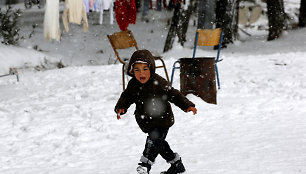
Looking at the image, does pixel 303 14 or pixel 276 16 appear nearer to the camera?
pixel 276 16

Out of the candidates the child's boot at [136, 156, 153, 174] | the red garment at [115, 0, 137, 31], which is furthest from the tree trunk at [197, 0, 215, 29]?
the child's boot at [136, 156, 153, 174]

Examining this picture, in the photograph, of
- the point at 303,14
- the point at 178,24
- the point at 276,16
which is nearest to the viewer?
the point at 178,24

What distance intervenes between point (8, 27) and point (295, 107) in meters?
9.35

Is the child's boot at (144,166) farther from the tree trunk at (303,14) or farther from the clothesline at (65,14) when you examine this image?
the tree trunk at (303,14)

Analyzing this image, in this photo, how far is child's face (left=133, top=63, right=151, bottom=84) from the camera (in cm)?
245

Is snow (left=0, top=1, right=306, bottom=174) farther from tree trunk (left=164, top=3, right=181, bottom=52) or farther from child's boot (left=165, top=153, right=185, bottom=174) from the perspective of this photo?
tree trunk (left=164, top=3, right=181, bottom=52)

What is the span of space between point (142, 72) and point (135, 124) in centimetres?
229

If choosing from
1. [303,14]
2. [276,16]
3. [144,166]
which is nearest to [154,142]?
[144,166]

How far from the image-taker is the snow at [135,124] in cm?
317

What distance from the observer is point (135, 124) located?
4656 mm

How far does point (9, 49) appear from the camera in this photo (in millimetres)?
10344

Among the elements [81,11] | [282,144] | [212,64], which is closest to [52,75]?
[81,11]

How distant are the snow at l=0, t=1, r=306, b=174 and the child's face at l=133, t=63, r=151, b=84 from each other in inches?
34.7

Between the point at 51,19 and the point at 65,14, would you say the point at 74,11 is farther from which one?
the point at 51,19
